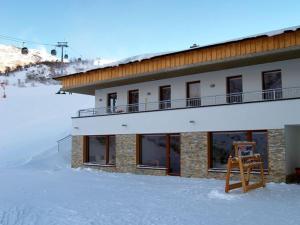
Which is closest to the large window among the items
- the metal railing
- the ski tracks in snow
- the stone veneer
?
the stone veneer

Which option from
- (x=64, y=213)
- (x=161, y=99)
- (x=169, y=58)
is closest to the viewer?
(x=64, y=213)

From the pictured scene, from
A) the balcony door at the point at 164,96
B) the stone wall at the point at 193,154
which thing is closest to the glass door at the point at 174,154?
the stone wall at the point at 193,154

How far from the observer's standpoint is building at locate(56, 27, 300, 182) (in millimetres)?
14344

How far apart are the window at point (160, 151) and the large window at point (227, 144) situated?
1.97 meters

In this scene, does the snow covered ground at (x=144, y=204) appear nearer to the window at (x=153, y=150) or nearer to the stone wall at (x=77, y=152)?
the window at (x=153, y=150)

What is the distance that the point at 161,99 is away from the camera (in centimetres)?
1991

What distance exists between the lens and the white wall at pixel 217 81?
1530cm

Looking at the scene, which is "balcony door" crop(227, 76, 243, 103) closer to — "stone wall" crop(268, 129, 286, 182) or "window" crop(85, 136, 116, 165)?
"stone wall" crop(268, 129, 286, 182)

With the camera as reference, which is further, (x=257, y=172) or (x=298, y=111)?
(x=257, y=172)

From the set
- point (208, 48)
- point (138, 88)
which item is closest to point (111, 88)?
point (138, 88)

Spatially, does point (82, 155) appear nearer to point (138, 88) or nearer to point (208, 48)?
point (138, 88)

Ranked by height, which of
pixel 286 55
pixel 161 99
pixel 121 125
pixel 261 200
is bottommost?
pixel 261 200

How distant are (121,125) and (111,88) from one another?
357cm

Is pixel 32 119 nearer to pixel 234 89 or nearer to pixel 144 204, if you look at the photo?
pixel 234 89
